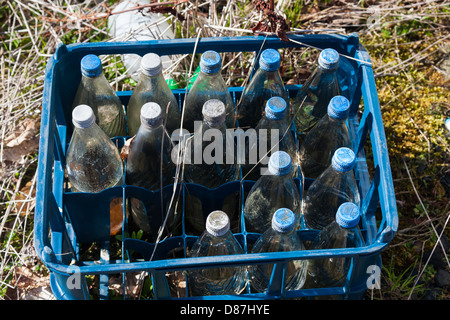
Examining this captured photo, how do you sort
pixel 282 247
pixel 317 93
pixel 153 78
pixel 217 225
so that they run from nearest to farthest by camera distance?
pixel 217 225 → pixel 282 247 → pixel 153 78 → pixel 317 93

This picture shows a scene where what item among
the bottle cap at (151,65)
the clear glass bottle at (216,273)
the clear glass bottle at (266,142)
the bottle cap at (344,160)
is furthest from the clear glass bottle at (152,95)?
the bottle cap at (344,160)

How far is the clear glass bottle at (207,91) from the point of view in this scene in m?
1.33

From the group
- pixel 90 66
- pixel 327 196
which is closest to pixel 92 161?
pixel 90 66

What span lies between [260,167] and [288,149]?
10 centimetres

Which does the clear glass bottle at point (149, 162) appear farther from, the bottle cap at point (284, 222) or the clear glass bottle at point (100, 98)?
the bottle cap at point (284, 222)

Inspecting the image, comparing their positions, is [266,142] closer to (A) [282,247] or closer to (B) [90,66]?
(A) [282,247]

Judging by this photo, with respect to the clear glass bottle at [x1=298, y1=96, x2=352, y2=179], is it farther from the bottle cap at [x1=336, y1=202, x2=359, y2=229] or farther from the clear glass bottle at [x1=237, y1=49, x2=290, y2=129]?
the bottle cap at [x1=336, y1=202, x2=359, y2=229]

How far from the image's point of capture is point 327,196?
1.35 metres

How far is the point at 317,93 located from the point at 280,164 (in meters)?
0.40

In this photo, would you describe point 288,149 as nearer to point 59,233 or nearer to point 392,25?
point 59,233

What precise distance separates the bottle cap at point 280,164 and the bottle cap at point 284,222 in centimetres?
9

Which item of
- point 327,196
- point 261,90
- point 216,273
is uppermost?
point 261,90

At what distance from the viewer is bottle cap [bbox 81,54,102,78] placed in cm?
133
